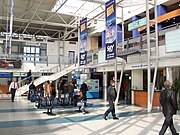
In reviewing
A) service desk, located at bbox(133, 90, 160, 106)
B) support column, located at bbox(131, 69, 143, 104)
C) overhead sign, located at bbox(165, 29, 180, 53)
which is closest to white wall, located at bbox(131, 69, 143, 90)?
support column, located at bbox(131, 69, 143, 104)

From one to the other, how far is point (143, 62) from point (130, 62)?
48.5 inches

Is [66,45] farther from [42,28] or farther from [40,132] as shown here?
[40,132]

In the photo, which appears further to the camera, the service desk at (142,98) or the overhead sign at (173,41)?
the service desk at (142,98)

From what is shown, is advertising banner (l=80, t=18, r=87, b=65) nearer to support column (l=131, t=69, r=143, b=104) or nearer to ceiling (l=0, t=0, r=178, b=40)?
ceiling (l=0, t=0, r=178, b=40)

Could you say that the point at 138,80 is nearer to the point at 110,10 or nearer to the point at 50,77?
the point at 110,10

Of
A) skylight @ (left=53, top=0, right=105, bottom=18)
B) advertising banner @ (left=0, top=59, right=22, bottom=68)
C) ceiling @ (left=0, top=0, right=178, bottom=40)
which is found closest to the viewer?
ceiling @ (left=0, top=0, right=178, bottom=40)

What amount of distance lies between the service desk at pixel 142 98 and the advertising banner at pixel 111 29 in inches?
122

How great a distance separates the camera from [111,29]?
11.0 m

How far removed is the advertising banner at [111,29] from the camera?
10.8 metres

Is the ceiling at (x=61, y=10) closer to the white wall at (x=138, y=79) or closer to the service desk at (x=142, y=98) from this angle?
the white wall at (x=138, y=79)

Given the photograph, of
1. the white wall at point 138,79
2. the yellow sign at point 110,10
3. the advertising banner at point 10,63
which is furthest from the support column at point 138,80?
the advertising banner at point 10,63

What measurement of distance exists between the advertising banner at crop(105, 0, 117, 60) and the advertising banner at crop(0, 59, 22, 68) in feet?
45.9

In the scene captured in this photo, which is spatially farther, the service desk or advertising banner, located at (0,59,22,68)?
advertising banner, located at (0,59,22,68)

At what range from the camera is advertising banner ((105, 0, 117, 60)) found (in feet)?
35.4
